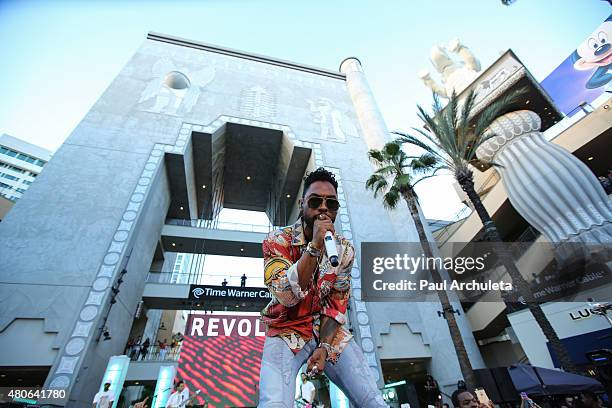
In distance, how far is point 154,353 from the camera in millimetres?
14086

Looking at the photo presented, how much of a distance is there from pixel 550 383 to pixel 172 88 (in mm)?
22141

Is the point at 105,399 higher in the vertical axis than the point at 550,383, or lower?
higher

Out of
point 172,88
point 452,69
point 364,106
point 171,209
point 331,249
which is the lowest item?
point 331,249

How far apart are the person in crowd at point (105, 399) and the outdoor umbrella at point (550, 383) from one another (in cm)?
1155

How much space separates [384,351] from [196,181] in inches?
653

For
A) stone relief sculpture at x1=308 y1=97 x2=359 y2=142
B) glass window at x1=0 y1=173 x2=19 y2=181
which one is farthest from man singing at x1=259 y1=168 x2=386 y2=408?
glass window at x1=0 y1=173 x2=19 y2=181

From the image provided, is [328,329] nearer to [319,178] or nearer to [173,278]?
[319,178]

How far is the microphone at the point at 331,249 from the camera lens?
1.39 meters

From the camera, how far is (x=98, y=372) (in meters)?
10.6

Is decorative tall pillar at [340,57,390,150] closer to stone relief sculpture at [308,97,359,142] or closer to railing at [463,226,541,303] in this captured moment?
stone relief sculpture at [308,97,359,142]

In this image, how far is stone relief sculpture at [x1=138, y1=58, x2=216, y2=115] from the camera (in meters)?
17.5

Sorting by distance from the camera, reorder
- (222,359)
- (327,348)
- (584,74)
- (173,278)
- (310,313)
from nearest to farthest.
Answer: (327,348)
(310,313)
(222,359)
(584,74)
(173,278)

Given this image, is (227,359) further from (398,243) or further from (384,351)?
(398,243)

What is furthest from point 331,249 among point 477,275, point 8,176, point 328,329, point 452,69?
point 8,176
